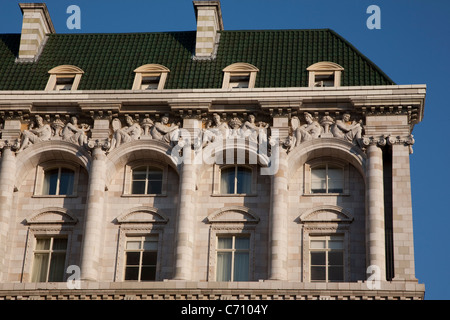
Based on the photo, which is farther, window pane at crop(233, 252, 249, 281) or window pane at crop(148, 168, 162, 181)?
window pane at crop(148, 168, 162, 181)

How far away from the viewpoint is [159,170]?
62.1 metres

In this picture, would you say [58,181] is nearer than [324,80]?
Yes

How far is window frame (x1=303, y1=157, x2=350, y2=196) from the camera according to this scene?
60.3m

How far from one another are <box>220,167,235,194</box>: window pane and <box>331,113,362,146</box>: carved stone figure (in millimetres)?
5483

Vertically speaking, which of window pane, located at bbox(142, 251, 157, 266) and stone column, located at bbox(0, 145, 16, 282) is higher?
stone column, located at bbox(0, 145, 16, 282)

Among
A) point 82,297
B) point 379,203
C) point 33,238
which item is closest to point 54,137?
point 33,238

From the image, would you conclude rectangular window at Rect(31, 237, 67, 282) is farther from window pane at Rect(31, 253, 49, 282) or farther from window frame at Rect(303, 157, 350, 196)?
window frame at Rect(303, 157, 350, 196)

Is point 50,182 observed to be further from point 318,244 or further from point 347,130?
point 347,130

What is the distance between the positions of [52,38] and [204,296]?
67.4ft

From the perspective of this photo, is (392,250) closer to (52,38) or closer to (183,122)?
(183,122)

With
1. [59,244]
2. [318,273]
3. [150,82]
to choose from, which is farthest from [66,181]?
[318,273]

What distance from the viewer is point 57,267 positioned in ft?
197

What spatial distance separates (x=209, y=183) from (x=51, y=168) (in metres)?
8.21

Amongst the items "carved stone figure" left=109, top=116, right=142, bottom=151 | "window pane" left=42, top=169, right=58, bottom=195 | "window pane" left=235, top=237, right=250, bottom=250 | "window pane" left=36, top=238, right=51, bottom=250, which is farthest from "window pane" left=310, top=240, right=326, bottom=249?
"window pane" left=42, top=169, right=58, bottom=195
